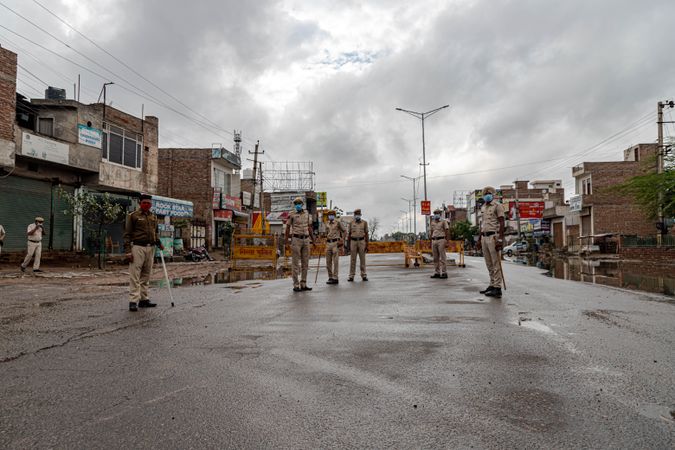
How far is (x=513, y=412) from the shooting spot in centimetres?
292

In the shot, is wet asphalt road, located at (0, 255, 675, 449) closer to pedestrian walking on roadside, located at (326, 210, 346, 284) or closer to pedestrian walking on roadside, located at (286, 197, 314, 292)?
pedestrian walking on roadside, located at (286, 197, 314, 292)

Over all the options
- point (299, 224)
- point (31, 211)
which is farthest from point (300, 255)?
point (31, 211)

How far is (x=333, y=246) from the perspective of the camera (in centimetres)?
1178

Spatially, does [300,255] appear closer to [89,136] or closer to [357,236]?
[357,236]

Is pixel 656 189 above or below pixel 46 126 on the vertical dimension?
below

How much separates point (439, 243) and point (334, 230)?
9.78 feet

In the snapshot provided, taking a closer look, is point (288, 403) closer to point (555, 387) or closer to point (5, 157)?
point (555, 387)

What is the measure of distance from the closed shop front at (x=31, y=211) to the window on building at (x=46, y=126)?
235cm

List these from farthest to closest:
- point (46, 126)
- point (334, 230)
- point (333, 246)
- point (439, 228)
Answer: point (46, 126) < point (439, 228) < point (334, 230) < point (333, 246)

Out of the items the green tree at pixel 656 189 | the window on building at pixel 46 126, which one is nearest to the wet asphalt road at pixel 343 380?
the window on building at pixel 46 126

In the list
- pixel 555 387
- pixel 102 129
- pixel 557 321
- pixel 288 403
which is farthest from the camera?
pixel 102 129

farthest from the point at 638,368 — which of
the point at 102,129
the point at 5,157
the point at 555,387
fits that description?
A: the point at 102,129

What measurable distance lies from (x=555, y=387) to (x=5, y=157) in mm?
20661

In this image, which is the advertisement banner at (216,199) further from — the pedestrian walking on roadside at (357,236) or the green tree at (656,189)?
the green tree at (656,189)
